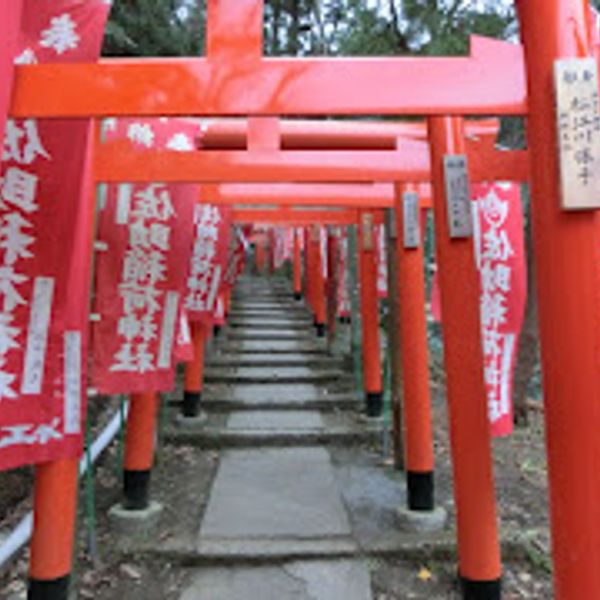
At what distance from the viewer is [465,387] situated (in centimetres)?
331

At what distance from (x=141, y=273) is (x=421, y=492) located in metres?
2.73

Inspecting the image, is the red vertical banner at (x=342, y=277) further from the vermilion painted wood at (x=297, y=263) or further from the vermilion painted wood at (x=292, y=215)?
the vermilion painted wood at (x=297, y=263)

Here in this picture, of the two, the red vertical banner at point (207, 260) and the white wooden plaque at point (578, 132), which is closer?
the white wooden plaque at point (578, 132)

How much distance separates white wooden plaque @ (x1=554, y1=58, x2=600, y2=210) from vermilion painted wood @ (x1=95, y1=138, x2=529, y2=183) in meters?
1.50

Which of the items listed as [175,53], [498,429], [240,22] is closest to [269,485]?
[498,429]

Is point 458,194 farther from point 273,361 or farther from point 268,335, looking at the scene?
point 268,335

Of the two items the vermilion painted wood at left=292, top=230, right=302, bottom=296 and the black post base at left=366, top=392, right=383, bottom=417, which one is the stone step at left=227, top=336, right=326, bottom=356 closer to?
the black post base at left=366, top=392, right=383, bottom=417

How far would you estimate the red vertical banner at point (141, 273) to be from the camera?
389 cm

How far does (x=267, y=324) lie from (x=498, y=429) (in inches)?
358

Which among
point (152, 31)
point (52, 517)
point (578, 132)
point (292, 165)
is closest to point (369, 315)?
point (292, 165)

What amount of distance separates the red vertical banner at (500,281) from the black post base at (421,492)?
1.06 meters

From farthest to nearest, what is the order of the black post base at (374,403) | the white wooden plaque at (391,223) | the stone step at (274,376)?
the stone step at (274,376) → the black post base at (374,403) → the white wooden plaque at (391,223)

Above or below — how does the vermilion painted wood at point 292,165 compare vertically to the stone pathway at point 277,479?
above

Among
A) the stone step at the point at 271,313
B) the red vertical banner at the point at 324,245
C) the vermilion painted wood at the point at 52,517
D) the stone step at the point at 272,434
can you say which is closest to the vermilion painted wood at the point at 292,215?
the red vertical banner at the point at 324,245
